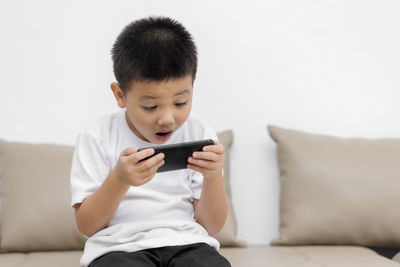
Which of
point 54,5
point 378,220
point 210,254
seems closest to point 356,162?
point 378,220

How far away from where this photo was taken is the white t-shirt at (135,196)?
130 centimetres

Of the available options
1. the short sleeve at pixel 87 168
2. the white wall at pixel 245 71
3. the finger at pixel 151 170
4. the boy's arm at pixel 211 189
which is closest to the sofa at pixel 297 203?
the white wall at pixel 245 71

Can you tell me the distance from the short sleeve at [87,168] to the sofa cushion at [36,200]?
50cm

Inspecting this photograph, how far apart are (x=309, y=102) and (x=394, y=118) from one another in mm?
363

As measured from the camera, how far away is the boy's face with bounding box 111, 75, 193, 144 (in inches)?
48.8

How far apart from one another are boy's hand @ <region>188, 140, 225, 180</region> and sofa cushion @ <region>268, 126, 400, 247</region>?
759 millimetres

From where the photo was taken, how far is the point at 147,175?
4.00ft

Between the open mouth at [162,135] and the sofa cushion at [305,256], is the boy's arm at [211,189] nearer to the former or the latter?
the open mouth at [162,135]

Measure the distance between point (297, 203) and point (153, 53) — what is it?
3.11 feet

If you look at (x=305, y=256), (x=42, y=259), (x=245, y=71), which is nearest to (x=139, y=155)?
(x=42, y=259)

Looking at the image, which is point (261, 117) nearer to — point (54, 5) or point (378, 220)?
point (378, 220)

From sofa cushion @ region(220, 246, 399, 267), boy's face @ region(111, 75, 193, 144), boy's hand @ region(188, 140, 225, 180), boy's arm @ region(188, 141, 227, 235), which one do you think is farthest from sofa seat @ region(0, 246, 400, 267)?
boy's face @ region(111, 75, 193, 144)

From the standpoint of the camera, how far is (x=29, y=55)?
2.14 metres

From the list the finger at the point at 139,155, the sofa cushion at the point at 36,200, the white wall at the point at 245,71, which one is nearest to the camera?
the finger at the point at 139,155
